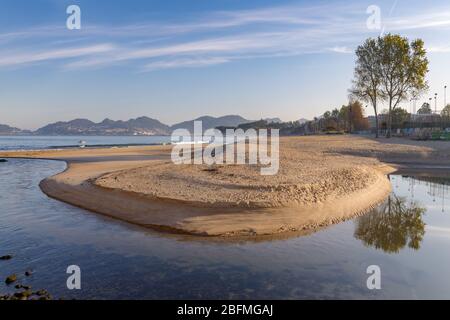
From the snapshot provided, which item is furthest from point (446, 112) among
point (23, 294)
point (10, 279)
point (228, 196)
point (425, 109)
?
point (23, 294)

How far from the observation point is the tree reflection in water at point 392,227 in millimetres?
12398

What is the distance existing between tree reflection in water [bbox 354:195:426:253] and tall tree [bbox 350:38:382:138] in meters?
40.5

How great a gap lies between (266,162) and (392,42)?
1426 inches

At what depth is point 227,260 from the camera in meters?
10.4

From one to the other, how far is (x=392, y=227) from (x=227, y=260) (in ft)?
25.0

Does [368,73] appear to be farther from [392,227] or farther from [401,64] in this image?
[392,227]

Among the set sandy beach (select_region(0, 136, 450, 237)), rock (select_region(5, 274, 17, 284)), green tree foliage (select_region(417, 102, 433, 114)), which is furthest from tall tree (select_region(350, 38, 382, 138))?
green tree foliage (select_region(417, 102, 433, 114))

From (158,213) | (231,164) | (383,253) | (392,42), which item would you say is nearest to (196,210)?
(158,213)

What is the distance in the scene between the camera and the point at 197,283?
29.2 feet

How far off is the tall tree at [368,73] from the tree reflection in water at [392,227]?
133ft

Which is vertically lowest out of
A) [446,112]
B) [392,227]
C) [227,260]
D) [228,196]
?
[392,227]

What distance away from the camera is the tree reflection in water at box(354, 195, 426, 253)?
488 inches

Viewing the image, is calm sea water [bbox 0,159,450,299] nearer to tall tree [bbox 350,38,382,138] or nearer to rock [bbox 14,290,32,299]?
rock [bbox 14,290,32,299]

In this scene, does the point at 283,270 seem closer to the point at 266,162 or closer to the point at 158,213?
the point at 158,213
